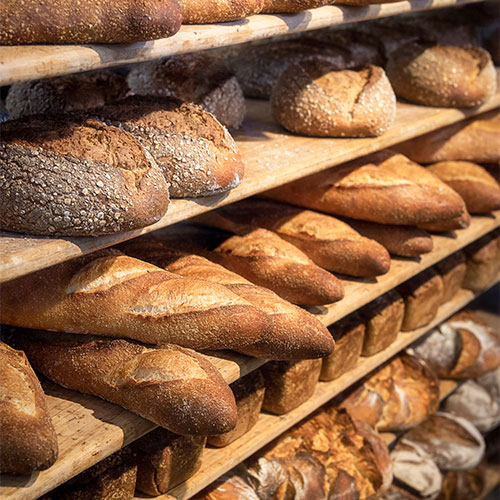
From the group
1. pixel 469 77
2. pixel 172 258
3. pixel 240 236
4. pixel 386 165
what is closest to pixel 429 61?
pixel 469 77

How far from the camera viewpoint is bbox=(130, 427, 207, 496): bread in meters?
1.80

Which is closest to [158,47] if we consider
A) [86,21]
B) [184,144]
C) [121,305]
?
[86,21]

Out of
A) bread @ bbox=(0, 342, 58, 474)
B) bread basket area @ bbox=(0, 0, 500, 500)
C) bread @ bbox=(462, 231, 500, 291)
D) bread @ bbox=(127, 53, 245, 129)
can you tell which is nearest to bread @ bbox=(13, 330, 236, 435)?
bread basket area @ bbox=(0, 0, 500, 500)

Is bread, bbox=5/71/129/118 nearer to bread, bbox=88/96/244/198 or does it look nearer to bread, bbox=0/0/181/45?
bread, bbox=88/96/244/198

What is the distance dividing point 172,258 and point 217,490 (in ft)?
2.21

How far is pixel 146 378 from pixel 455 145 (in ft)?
5.87

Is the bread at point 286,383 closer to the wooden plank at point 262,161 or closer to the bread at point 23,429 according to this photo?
the wooden plank at point 262,161

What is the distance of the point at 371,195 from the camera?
2.37 metres

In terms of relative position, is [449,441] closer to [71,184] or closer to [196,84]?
[196,84]

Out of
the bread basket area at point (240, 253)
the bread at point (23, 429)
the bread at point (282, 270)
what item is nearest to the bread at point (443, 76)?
the bread basket area at point (240, 253)

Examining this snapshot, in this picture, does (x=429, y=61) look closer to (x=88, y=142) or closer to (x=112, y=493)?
(x=88, y=142)

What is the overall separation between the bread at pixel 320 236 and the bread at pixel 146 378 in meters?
0.66

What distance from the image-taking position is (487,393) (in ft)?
10.9

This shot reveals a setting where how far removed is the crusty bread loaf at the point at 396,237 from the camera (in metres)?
2.49
